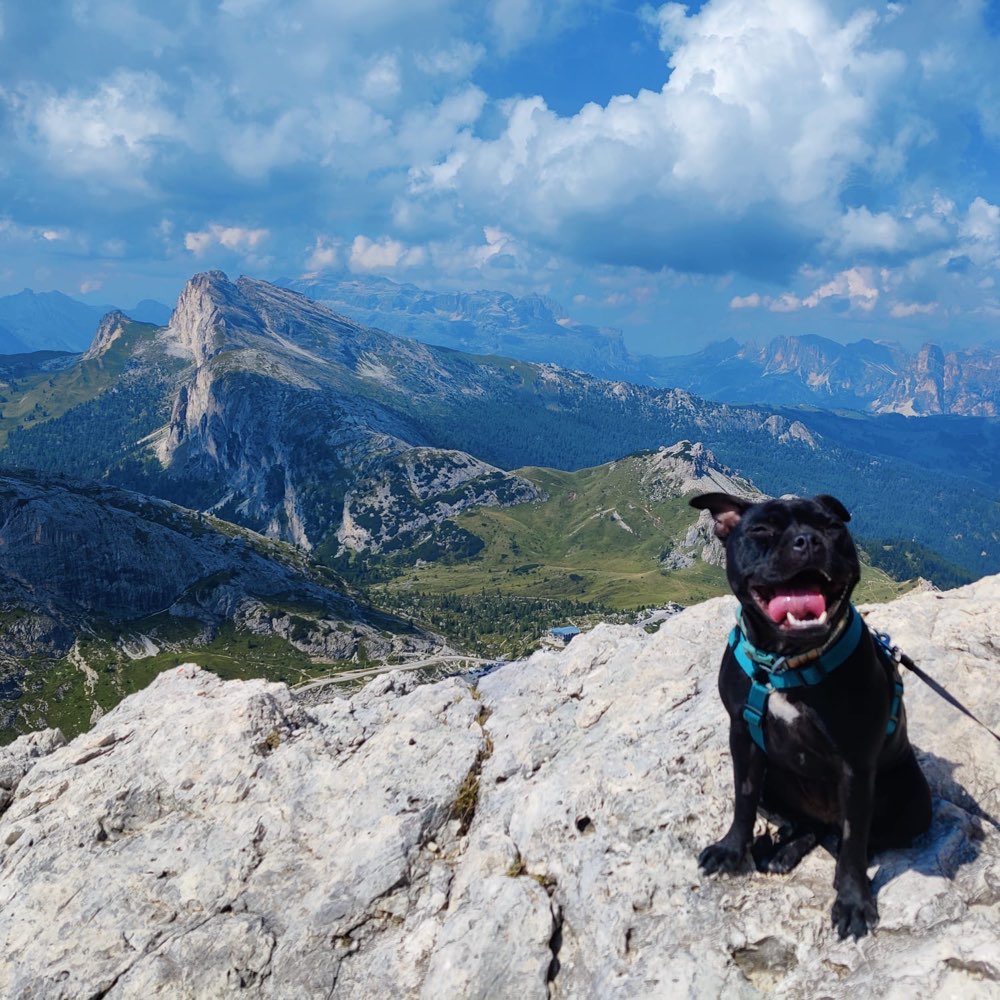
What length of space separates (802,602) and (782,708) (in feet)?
5.99

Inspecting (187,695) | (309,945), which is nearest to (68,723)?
(187,695)

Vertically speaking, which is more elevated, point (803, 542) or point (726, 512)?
point (726, 512)

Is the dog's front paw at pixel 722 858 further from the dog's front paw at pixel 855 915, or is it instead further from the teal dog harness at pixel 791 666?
the teal dog harness at pixel 791 666

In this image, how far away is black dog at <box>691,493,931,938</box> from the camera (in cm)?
723

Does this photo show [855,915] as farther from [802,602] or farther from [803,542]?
[803,542]

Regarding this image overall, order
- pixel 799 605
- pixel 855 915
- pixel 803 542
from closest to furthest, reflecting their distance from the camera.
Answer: pixel 803 542
pixel 799 605
pixel 855 915

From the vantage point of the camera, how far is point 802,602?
7.20 metres

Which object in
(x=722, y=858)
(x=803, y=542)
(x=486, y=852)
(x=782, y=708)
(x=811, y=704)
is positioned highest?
(x=803, y=542)

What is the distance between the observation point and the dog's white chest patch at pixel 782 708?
26.9 ft

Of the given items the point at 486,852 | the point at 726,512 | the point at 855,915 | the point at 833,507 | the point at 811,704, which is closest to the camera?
the point at 833,507

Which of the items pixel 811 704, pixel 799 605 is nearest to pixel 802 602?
pixel 799 605

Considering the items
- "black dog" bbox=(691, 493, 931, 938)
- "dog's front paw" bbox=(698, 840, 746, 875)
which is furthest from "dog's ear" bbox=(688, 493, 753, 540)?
"dog's front paw" bbox=(698, 840, 746, 875)

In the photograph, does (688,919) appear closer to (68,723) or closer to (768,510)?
(768,510)

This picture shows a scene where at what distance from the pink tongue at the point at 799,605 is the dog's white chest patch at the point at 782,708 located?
1532 mm
